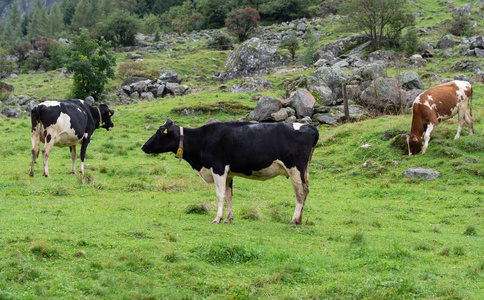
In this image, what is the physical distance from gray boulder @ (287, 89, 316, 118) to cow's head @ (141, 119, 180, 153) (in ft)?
52.7

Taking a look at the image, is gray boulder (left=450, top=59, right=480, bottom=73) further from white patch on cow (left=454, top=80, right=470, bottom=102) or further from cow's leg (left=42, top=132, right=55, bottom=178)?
cow's leg (left=42, top=132, right=55, bottom=178)

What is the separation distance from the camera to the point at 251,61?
4884cm

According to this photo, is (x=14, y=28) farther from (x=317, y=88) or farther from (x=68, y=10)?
(x=317, y=88)

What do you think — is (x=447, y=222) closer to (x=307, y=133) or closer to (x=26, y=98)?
(x=307, y=133)

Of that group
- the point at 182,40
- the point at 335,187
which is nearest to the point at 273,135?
the point at 335,187

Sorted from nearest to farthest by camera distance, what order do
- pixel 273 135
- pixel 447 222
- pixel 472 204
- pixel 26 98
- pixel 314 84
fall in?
pixel 273 135, pixel 447 222, pixel 472 204, pixel 314 84, pixel 26 98

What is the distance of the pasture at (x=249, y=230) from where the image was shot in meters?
7.72

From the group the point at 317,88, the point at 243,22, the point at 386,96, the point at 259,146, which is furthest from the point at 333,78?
the point at 243,22

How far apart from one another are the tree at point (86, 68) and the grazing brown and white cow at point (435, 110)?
1032 inches

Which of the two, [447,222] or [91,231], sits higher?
[91,231]

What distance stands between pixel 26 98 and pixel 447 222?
41752mm

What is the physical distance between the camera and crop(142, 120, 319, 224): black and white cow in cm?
1179

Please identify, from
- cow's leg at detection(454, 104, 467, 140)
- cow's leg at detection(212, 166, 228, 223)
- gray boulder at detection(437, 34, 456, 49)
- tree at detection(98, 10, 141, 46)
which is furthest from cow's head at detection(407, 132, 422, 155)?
tree at detection(98, 10, 141, 46)

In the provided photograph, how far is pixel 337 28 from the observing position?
66.0m
